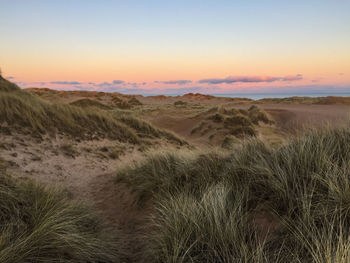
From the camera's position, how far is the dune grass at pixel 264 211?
2.08m

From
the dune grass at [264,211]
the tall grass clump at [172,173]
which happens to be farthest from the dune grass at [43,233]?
the tall grass clump at [172,173]

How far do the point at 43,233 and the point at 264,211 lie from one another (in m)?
2.40

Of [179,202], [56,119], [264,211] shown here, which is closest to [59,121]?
[56,119]

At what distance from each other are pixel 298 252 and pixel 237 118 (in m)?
15.1

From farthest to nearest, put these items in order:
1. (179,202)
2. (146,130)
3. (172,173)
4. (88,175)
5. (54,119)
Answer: (146,130)
(54,119)
(88,175)
(172,173)
(179,202)

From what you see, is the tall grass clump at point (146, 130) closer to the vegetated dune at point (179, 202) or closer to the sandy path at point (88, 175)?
the sandy path at point (88, 175)

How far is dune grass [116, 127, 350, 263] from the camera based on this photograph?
2.08 meters

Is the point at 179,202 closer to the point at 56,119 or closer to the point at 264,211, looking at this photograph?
the point at 264,211

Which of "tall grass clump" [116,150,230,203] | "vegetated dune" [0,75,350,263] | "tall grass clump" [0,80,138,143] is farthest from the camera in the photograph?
"tall grass clump" [0,80,138,143]

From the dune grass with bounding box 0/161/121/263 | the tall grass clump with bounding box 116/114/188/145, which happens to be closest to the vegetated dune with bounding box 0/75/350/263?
the dune grass with bounding box 0/161/121/263

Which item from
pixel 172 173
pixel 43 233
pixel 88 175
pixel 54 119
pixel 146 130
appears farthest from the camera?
pixel 146 130

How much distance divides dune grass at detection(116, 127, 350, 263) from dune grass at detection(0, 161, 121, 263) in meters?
0.67

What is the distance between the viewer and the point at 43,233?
2.47m

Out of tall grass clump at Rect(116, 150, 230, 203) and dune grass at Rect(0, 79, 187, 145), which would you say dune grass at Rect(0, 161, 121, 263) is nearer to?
tall grass clump at Rect(116, 150, 230, 203)
